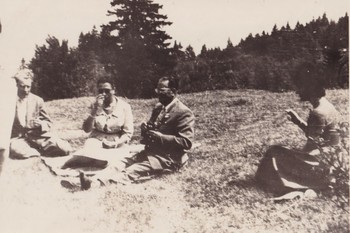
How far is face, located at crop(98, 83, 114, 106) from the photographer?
18.4 feet

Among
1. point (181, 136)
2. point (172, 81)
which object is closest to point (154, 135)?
point (181, 136)

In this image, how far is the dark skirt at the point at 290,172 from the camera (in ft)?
14.6

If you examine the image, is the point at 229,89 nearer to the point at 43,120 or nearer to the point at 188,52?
the point at 188,52

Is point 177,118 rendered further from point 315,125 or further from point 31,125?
point 31,125

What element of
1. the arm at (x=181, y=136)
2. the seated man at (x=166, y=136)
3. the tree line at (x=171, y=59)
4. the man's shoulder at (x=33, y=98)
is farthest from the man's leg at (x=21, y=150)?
the arm at (x=181, y=136)

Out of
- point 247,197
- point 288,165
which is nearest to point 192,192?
point 247,197

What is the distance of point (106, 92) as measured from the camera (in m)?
5.62

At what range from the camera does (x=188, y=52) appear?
548 cm

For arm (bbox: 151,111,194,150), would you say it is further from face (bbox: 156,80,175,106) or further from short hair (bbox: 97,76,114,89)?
short hair (bbox: 97,76,114,89)

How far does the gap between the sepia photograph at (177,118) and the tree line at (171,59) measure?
15 millimetres

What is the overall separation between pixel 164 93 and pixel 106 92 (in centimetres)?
74

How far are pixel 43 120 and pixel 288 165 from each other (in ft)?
9.81

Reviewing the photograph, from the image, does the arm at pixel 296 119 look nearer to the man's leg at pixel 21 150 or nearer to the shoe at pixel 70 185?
the shoe at pixel 70 185

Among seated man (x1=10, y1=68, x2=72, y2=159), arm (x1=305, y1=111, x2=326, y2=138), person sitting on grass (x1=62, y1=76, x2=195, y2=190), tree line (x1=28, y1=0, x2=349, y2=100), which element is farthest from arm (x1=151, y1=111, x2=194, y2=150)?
seated man (x1=10, y1=68, x2=72, y2=159)
